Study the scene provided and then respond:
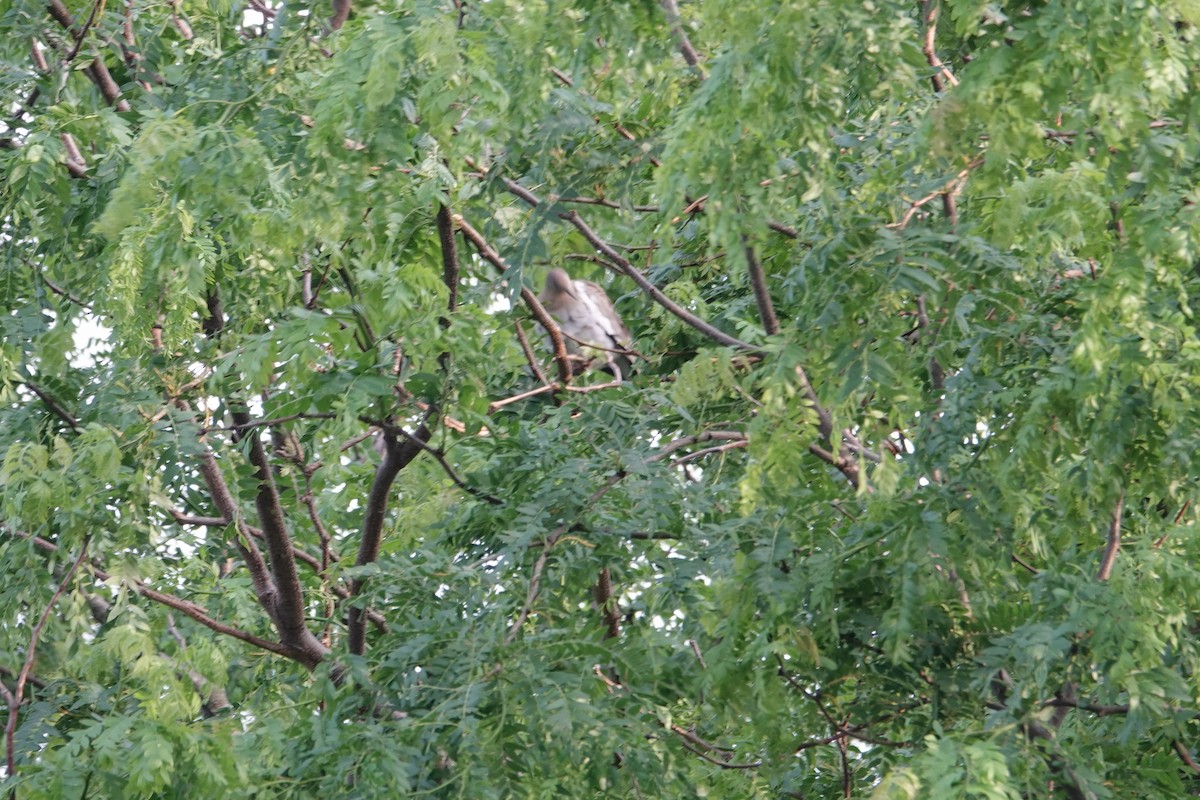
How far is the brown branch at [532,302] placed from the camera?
4163 millimetres

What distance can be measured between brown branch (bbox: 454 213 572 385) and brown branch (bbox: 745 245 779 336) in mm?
748

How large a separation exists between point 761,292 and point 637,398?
1.01 meters

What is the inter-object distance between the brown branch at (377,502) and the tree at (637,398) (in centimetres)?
2

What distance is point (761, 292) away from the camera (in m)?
3.44

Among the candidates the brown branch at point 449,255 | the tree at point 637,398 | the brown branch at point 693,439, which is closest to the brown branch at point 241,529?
the tree at point 637,398

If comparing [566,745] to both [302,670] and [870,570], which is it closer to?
[870,570]

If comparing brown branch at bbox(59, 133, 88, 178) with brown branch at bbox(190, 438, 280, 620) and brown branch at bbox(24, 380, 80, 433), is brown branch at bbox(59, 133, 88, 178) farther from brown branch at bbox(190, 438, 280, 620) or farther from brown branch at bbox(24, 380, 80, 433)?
brown branch at bbox(190, 438, 280, 620)

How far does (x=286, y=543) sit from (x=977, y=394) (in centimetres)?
219

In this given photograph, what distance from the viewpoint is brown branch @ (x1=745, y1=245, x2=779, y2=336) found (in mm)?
3258

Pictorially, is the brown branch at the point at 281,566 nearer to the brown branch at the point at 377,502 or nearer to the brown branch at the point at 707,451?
the brown branch at the point at 377,502

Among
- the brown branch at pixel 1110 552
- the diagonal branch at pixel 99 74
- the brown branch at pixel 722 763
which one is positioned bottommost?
the brown branch at pixel 722 763

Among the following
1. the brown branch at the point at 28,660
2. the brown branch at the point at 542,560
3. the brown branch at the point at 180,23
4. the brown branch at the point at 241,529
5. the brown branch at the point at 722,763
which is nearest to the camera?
the brown branch at the point at 542,560

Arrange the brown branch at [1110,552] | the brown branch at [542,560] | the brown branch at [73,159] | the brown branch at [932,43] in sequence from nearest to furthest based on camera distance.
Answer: the brown branch at [932,43], the brown branch at [1110,552], the brown branch at [542,560], the brown branch at [73,159]

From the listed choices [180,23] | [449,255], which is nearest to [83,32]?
[180,23]
